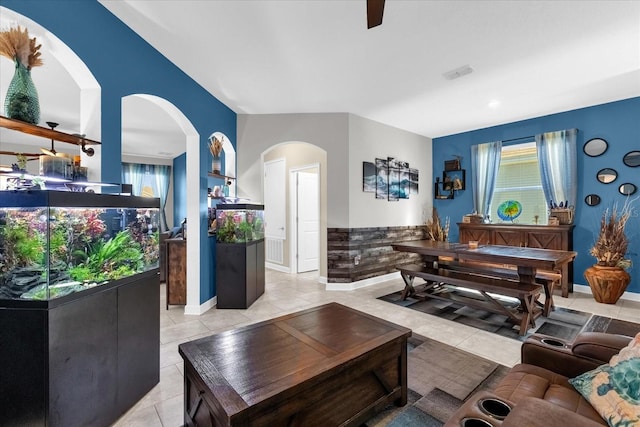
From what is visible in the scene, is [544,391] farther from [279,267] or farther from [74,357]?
[279,267]

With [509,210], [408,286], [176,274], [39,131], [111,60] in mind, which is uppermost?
[111,60]

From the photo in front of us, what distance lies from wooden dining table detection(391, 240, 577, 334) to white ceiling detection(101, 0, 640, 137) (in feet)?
6.93

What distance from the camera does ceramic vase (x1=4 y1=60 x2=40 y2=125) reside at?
1634 millimetres

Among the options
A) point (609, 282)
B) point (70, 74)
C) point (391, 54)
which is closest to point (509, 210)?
point (609, 282)

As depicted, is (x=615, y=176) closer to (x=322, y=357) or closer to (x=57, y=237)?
(x=322, y=357)

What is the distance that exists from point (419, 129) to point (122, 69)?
16.2 ft

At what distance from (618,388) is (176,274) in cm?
400

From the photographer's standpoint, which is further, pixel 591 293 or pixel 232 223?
pixel 591 293

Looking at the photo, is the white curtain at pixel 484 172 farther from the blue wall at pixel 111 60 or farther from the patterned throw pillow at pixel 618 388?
the blue wall at pixel 111 60

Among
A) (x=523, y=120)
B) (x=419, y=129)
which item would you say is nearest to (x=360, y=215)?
(x=419, y=129)

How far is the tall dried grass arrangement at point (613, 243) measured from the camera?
12.9 ft

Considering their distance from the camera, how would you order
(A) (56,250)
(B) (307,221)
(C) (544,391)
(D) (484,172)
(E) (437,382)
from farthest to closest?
(B) (307,221) → (D) (484,172) → (E) (437,382) → (A) (56,250) → (C) (544,391)

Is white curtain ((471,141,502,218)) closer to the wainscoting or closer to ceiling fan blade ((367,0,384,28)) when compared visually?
the wainscoting

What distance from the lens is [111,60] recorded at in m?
2.31
